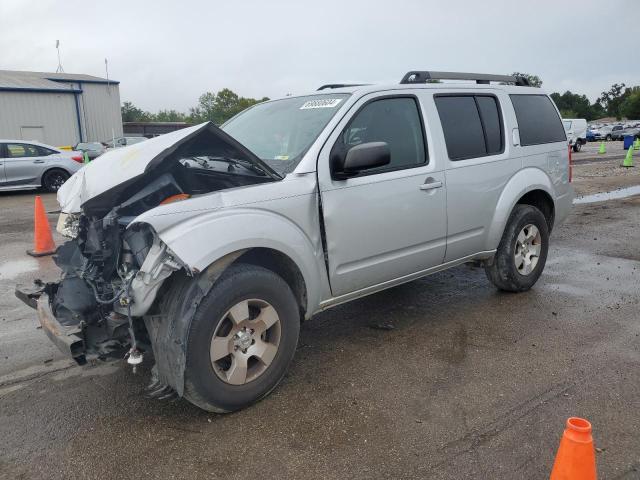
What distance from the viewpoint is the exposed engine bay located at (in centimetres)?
291

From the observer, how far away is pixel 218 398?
3109 mm

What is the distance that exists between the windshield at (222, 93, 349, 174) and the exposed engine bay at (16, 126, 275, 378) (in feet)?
1.32

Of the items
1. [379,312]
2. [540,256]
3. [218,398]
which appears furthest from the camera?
[540,256]

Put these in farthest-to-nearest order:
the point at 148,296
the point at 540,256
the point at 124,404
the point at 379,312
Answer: the point at 540,256, the point at 379,312, the point at 124,404, the point at 148,296

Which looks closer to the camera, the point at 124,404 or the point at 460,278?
the point at 124,404

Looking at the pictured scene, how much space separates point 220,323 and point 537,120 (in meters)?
3.95

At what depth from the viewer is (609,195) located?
12883 millimetres

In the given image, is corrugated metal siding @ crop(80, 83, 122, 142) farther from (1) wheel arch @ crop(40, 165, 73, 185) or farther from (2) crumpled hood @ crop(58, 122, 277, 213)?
(2) crumpled hood @ crop(58, 122, 277, 213)

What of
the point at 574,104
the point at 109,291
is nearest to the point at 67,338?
the point at 109,291

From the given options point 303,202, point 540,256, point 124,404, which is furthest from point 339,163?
point 540,256

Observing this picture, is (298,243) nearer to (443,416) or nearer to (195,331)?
(195,331)

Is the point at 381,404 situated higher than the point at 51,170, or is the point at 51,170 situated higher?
the point at 51,170

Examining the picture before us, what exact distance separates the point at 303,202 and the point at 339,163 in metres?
0.38

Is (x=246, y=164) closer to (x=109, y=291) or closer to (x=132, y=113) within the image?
(x=109, y=291)
